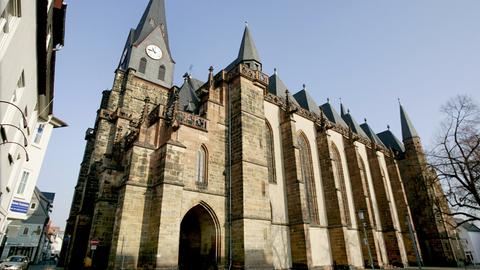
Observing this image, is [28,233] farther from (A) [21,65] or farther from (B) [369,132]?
(B) [369,132]

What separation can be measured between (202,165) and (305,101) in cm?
1629

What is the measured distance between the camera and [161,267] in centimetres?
1023

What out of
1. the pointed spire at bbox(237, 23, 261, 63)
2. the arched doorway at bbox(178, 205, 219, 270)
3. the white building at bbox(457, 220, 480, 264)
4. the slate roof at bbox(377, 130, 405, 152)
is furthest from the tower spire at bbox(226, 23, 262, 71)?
the white building at bbox(457, 220, 480, 264)

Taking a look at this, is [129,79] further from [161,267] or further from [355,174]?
[355,174]

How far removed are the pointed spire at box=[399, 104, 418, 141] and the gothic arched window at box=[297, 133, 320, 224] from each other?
786 inches

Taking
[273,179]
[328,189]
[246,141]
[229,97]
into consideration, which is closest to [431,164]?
[328,189]

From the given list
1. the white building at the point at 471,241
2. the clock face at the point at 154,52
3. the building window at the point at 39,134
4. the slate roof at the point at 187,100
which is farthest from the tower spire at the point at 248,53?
the white building at the point at 471,241

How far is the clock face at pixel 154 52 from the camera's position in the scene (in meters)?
25.9

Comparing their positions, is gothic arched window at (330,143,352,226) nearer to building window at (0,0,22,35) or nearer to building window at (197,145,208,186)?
building window at (197,145,208,186)

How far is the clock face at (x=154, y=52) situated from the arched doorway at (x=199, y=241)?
18.0 m

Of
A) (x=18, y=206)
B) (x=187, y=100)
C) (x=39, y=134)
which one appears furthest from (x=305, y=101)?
(x=18, y=206)

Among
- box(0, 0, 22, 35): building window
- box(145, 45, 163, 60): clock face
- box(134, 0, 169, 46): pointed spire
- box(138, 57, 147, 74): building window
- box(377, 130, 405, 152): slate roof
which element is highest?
box(134, 0, 169, 46): pointed spire

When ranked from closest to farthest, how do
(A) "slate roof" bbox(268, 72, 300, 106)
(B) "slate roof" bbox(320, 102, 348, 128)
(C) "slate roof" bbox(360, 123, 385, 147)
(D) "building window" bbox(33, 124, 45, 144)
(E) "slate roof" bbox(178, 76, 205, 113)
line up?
(D) "building window" bbox(33, 124, 45, 144)
(E) "slate roof" bbox(178, 76, 205, 113)
(A) "slate roof" bbox(268, 72, 300, 106)
(B) "slate roof" bbox(320, 102, 348, 128)
(C) "slate roof" bbox(360, 123, 385, 147)

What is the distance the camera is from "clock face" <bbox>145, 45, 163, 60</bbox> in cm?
2590
